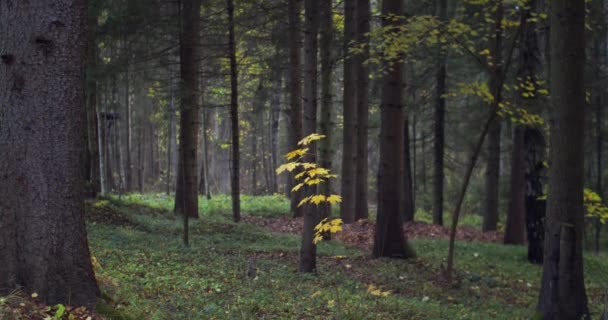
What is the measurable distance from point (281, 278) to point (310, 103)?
9.61ft

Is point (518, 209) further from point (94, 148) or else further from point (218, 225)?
point (94, 148)

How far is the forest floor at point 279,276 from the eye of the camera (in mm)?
7445

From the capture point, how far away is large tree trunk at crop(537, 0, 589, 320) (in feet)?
25.0

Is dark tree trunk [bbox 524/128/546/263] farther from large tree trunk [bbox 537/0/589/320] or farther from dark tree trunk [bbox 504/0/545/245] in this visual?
large tree trunk [bbox 537/0/589/320]

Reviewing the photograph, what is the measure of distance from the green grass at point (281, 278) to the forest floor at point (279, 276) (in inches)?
0.8

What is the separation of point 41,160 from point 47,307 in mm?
1319

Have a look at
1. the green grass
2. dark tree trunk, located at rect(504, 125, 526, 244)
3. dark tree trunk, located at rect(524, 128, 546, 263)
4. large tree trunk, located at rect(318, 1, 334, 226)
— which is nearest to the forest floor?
the green grass

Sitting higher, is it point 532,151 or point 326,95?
point 326,95

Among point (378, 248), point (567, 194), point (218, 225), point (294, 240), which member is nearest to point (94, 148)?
point (218, 225)

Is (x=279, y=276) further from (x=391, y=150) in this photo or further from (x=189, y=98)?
(x=189, y=98)

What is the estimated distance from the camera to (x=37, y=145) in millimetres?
5465

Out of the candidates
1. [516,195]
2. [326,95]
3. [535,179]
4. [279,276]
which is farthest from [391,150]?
[516,195]

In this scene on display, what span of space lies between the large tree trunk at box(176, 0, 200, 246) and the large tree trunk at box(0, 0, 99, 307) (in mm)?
7067

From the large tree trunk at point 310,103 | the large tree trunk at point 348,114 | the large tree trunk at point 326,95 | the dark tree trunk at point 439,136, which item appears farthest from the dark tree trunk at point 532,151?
the dark tree trunk at point 439,136
